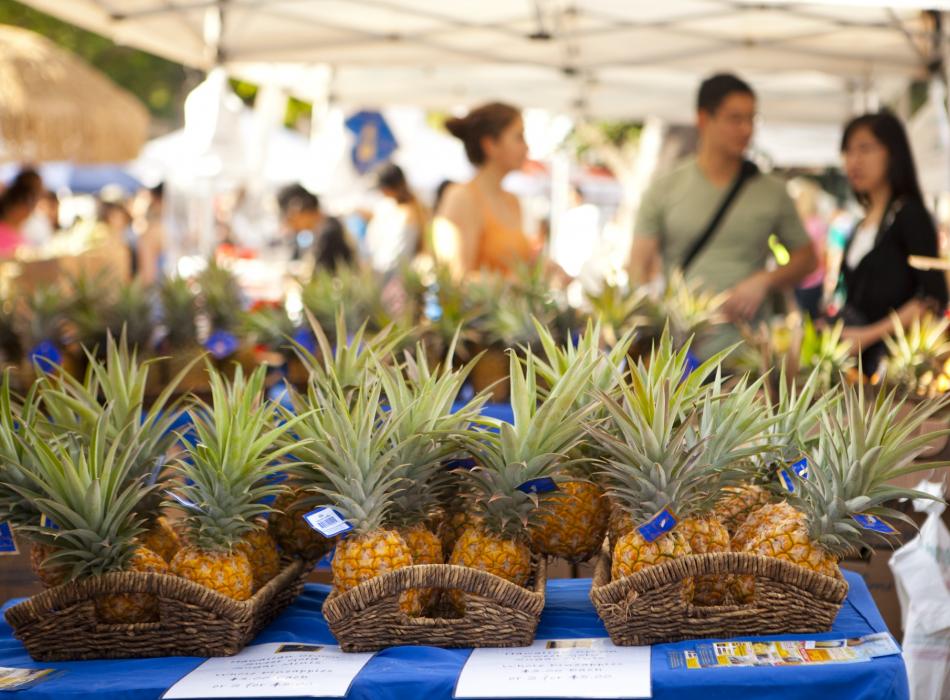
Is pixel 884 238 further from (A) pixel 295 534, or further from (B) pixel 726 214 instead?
(A) pixel 295 534

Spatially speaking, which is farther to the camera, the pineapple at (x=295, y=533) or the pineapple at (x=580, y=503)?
the pineapple at (x=295, y=533)

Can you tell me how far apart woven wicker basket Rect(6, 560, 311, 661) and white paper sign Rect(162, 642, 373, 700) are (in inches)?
2.2

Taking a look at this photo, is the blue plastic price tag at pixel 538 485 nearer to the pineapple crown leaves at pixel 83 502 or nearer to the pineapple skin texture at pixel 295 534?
the pineapple skin texture at pixel 295 534

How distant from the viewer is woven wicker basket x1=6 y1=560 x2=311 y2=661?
233cm

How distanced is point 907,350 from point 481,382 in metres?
1.72

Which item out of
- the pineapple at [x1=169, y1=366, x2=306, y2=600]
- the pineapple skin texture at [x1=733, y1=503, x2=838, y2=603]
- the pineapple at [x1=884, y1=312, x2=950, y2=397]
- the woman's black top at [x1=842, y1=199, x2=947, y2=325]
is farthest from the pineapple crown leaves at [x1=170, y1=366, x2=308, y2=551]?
the woman's black top at [x1=842, y1=199, x2=947, y2=325]

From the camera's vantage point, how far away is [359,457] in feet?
7.75

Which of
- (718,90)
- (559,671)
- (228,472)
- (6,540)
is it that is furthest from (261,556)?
(718,90)

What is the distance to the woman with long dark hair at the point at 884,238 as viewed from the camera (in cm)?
503

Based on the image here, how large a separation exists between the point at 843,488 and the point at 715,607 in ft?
1.10

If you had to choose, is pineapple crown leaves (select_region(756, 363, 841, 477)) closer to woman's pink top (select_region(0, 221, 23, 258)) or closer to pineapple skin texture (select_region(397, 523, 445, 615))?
pineapple skin texture (select_region(397, 523, 445, 615))

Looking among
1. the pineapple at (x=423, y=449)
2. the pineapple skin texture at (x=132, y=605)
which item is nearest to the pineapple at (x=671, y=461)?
the pineapple at (x=423, y=449)

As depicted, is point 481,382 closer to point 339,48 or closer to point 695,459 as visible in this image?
point 695,459

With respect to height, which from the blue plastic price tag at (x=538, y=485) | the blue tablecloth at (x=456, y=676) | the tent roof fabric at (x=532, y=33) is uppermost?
the tent roof fabric at (x=532, y=33)
